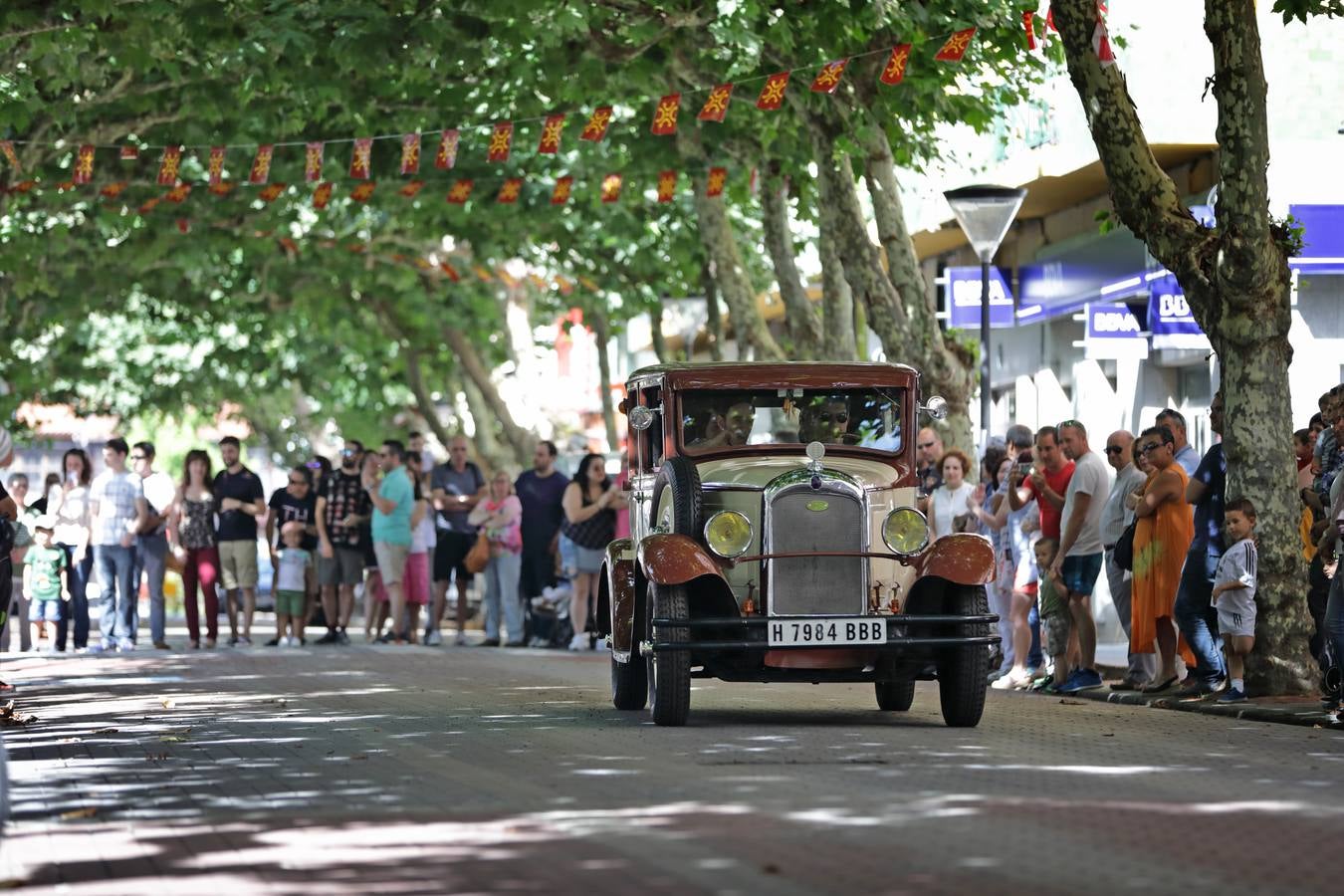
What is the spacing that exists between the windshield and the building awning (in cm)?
1078

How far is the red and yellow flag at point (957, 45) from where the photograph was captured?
21062 millimetres

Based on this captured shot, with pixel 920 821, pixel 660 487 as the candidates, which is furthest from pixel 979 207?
pixel 920 821

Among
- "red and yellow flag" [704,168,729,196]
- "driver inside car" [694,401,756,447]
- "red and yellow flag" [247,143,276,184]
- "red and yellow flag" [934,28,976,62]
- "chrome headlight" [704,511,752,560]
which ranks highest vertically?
"red and yellow flag" [247,143,276,184]

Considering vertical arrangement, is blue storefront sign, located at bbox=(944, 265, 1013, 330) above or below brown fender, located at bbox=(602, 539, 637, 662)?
above

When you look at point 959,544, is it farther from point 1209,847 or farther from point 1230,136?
point 1209,847

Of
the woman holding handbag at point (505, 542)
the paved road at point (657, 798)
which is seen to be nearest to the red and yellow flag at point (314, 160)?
the woman holding handbag at point (505, 542)

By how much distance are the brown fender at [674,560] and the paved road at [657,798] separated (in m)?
0.88

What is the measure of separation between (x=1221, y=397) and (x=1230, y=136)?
1.79 m

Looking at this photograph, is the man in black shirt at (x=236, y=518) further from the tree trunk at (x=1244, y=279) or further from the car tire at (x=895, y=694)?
the tree trunk at (x=1244, y=279)

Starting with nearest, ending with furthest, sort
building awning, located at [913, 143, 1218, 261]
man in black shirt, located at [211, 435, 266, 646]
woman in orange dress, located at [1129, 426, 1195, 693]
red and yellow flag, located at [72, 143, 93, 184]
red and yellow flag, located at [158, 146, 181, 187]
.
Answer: woman in orange dress, located at [1129, 426, 1195, 693], man in black shirt, located at [211, 435, 266, 646], building awning, located at [913, 143, 1218, 261], red and yellow flag, located at [158, 146, 181, 187], red and yellow flag, located at [72, 143, 93, 184]

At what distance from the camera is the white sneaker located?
752 inches

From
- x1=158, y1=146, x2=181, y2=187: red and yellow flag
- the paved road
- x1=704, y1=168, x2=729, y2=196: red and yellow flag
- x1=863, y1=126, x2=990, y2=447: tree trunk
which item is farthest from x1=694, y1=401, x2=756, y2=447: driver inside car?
x1=158, y1=146, x2=181, y2=187: red and yellow flag

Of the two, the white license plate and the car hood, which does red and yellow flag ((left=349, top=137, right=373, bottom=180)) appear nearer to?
the car hood

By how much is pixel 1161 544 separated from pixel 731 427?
3583mm
